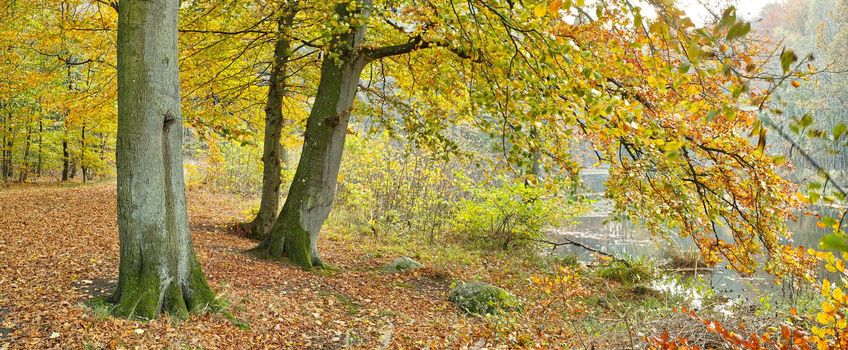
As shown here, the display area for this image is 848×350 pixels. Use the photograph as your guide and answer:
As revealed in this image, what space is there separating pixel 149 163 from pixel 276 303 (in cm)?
206

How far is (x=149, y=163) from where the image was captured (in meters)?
4.19

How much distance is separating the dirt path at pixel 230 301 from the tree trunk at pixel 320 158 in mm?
461

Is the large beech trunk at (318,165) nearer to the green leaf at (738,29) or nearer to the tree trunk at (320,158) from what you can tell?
the tree trunk at (320,158)

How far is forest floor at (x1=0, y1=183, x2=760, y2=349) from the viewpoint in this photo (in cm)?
402

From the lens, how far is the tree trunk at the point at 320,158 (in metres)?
7.25

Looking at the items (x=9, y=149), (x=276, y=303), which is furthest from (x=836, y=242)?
(x=9, y=149)

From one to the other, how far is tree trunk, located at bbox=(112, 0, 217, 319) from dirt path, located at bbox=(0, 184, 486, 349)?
293 millimetres

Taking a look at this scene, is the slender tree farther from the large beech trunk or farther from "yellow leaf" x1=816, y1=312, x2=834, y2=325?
"yellow leaf" x1=816, y1=312, x2=834, y2=325

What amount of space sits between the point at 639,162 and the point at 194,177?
63.5ft

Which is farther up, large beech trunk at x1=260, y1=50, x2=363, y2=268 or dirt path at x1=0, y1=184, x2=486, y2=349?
large beech trunk at x1=260, y1=50, x2=363, y2=268

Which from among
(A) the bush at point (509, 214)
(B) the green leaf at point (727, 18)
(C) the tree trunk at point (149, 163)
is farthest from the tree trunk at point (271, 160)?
(B) the green leaf at point (727, 18)

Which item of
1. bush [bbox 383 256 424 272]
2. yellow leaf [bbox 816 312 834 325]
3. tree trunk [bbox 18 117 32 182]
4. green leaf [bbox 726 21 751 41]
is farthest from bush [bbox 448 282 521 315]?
tree trunk [bbox 18 117 32 182]

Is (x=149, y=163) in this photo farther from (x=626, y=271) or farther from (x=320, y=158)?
(x=626, y=271)

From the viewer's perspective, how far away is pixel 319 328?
5.16 metres
